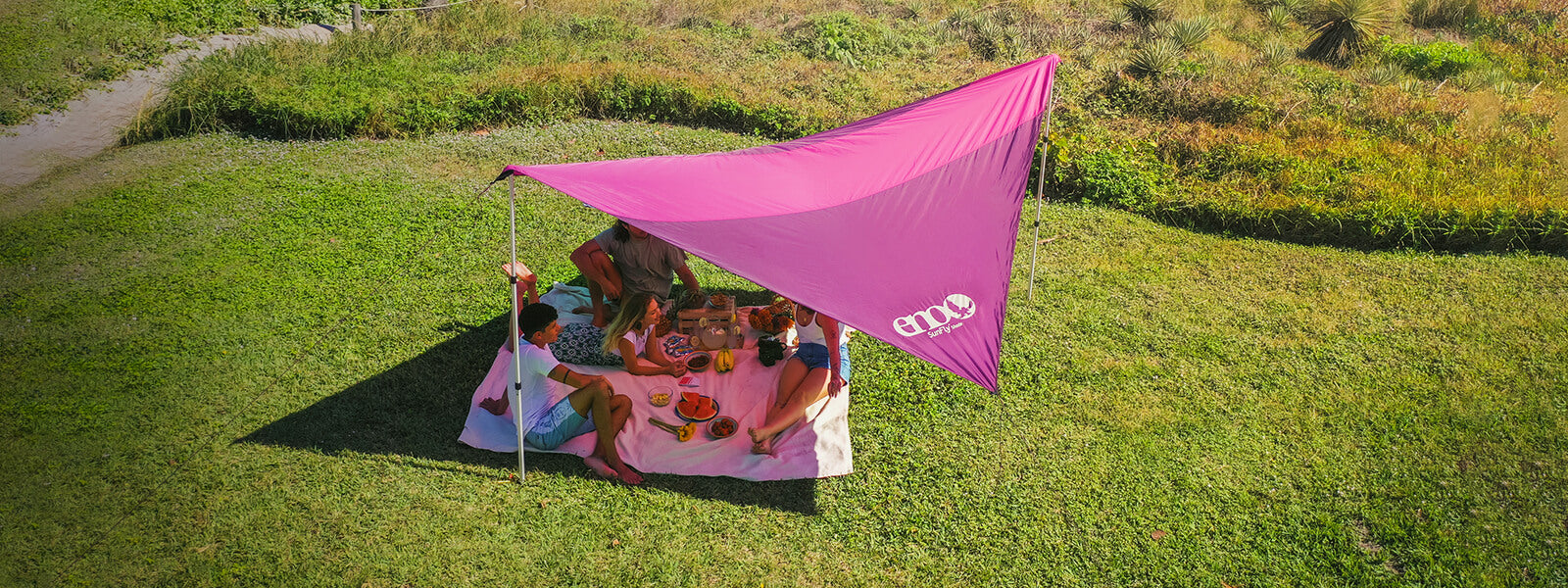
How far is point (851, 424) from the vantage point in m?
7.65

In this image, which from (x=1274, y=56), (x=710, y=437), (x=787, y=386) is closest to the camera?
(x=710, y=437)

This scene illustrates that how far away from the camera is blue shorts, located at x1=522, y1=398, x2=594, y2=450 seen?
22.9ft

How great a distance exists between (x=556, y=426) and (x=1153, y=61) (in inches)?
454

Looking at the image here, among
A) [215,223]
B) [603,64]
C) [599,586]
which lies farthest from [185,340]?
[603,64]

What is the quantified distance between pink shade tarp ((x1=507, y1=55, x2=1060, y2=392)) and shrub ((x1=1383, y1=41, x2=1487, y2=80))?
1055 centimetres

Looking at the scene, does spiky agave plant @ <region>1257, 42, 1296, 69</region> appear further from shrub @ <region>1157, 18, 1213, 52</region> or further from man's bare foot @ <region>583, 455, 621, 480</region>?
→ man's bare foot @ <region>583, 455, 621, 480</region>

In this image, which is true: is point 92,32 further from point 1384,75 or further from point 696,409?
point 1384,75

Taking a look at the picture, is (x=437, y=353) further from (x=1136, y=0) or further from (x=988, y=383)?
(x=1136, y=0)

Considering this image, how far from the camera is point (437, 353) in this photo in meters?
8.38

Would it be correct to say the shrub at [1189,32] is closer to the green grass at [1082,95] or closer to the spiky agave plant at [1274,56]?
the green grass at [1082,95]

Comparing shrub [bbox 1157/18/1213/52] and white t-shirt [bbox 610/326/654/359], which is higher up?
shrub [bbox 1157/18/1213/52]

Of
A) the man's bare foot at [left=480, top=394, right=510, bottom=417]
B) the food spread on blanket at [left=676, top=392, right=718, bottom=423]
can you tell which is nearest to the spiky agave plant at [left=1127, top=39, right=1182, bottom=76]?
the food spread on blanket at [left=676, top=392, right=718, bottom=423]

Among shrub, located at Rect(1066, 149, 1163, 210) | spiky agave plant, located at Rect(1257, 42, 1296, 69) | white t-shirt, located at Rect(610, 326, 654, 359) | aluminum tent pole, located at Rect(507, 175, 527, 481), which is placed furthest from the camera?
spiky agave plant, located at Rect(1257, 42, 1296, 69)

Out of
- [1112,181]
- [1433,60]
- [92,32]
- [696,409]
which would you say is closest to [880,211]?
[696,409]
